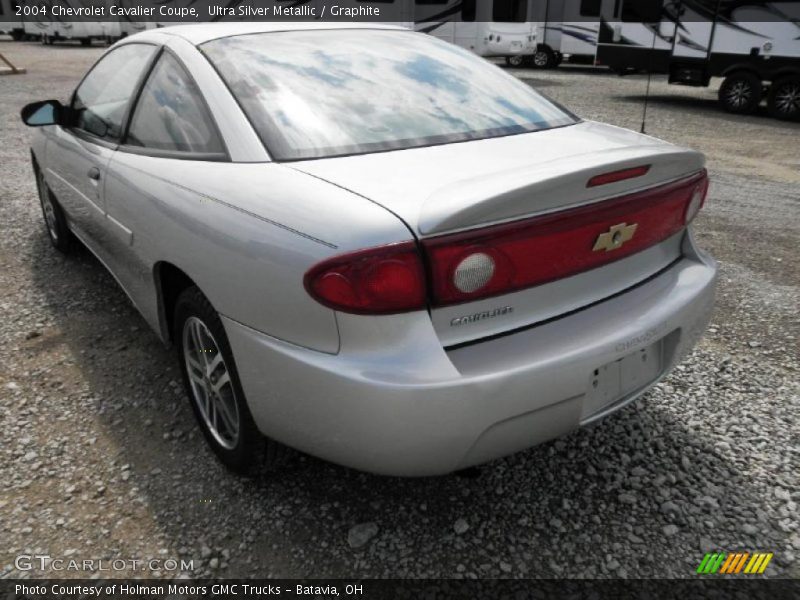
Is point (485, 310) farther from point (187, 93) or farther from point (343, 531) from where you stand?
point (187, 93)

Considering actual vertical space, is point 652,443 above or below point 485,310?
below

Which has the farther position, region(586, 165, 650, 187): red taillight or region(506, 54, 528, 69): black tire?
region(506, 54, 528, 69): black tire

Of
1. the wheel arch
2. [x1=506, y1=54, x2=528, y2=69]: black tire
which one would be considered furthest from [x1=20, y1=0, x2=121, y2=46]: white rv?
the wheel arch

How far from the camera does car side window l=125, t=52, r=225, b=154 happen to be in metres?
2.28

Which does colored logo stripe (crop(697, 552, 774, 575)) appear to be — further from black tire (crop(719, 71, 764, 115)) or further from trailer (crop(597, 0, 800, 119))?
black tire (crop(719, 71, 764, 115))

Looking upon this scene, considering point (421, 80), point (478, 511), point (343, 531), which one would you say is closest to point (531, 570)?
point (478, 511)

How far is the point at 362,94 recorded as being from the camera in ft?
7.61

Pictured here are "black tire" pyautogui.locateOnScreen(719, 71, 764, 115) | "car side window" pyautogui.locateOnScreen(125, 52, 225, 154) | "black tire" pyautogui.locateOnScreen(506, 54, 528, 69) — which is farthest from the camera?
"black tire" pyautogui.locateOnScreen(506, 54, 528, 69)

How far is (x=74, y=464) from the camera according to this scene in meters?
2.49

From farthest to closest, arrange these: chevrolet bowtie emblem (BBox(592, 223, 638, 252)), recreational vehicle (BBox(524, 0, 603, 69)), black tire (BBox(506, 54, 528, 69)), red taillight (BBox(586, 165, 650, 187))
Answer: black tire (BBox(506, 54, 528, 69))
recreational vehicle (BBox(524, 0, 603, 69))
chevrolet bowtie emblem (BBox(592, 223, 638, 252))
red taillight (BBox(586, 165, 650, 187))

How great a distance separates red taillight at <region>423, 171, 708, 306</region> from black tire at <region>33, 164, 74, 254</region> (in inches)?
133

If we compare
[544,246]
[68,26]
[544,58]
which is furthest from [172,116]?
[68,26]

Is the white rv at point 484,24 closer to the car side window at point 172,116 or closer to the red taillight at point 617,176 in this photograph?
the car side window at point 172,116

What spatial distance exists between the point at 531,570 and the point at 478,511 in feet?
0.97
